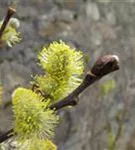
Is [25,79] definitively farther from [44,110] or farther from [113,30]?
[44,110]

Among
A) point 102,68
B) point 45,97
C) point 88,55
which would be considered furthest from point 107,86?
point 102,68

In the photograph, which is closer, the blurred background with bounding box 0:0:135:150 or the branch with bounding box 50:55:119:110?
the branch with bounding box 50:55:119:110

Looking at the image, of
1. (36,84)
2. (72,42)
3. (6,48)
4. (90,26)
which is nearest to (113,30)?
(90,26)

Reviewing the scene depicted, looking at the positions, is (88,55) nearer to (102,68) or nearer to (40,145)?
(40,145)

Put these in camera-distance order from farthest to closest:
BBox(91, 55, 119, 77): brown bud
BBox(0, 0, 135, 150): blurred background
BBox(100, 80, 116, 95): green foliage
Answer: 1. BBox(100, 80, 116, 95): green foliage
2. BBox(0, 0, 135, 150): blurred background
3. BBox(91, 55, 119, 77): brown bud

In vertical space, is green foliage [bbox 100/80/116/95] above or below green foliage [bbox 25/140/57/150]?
above

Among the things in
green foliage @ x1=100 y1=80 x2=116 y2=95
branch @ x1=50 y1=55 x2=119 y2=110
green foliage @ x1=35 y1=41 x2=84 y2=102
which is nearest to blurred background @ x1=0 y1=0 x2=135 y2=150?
green foliage @ x1=100 y1=80 x2=116 y2=95

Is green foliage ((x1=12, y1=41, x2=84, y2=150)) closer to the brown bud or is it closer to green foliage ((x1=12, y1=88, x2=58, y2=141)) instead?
green foliage ((x1=12, y1=88, x2=58, y2=141))

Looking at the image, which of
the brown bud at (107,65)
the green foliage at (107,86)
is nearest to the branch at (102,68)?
the brown bud at (107,65)
